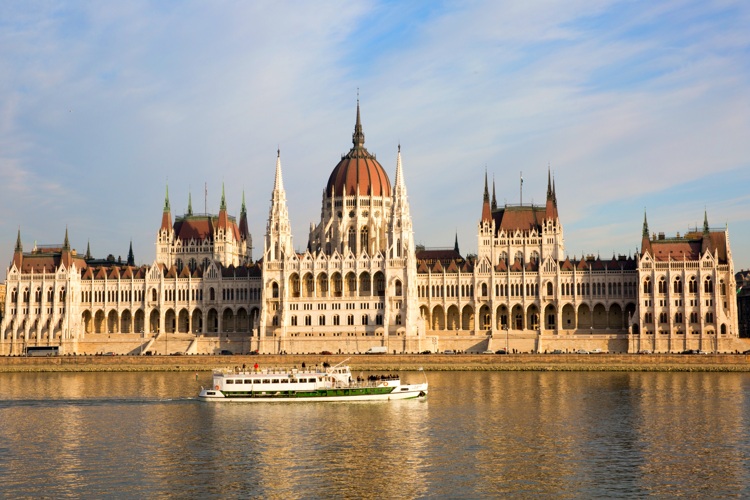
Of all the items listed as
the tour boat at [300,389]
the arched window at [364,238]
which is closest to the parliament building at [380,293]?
the arched window at [364,238]

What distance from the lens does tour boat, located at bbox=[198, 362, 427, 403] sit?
300 ft

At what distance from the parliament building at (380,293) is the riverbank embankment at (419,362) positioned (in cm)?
1226

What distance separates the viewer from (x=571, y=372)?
404ft

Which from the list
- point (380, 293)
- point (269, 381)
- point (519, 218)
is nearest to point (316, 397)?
point (269, 381)

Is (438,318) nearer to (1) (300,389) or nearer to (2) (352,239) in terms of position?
(2) (352,239)

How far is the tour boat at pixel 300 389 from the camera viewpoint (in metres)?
91.6

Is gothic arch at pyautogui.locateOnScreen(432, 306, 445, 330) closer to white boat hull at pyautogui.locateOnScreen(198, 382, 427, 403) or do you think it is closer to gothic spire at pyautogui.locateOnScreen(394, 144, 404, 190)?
gothic spire at pyautogui.locateOnScreen(394, 144, 404, 190)

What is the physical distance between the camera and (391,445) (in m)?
65.9

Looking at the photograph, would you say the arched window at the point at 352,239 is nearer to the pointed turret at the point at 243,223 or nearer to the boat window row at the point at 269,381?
the pointed turret at the point at 243,223

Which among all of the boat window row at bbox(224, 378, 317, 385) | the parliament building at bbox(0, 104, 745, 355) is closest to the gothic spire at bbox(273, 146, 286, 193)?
the parliament building at bbox(0, 104, 745, 355)

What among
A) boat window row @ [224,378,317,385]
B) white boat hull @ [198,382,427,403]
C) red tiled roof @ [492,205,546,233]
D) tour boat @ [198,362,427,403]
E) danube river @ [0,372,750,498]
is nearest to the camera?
danube river @ [0,372,750,498]

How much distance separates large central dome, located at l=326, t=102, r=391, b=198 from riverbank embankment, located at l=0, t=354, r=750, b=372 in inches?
1426

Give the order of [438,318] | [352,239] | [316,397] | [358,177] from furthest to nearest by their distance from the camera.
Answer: [358,177] → [352,239] → [438,318] → [316,397]

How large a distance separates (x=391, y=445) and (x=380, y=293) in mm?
85195
